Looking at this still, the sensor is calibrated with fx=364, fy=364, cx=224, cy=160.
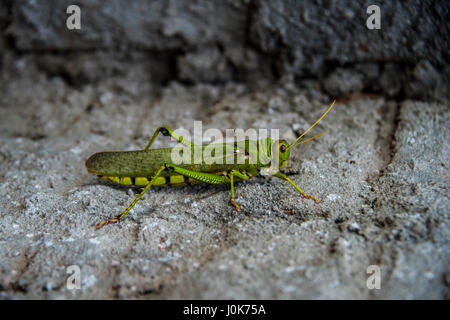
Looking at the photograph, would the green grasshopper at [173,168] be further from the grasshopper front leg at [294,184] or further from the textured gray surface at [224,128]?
the textured gray surface at [224,128]

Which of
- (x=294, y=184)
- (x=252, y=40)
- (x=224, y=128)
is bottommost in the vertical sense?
(x=294, y=184)

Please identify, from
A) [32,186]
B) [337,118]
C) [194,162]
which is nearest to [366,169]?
[337,118]
